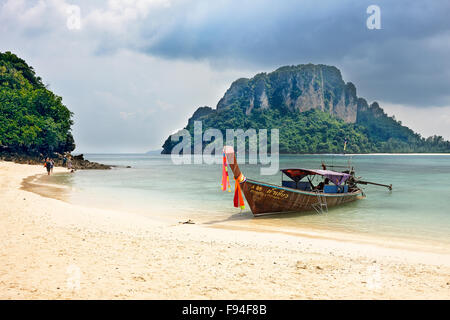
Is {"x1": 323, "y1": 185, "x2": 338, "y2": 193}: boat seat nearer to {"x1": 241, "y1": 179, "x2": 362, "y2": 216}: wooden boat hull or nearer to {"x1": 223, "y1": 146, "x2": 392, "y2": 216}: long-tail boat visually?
{"x1": 223, "y1": 146, "x2": 392, "y2": 216}: long-tail boat

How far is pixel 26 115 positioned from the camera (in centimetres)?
5391

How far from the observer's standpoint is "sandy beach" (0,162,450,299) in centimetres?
556

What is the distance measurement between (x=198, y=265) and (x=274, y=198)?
383 inches

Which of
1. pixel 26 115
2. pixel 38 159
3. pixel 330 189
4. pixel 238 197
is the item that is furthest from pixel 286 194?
pixel 38 159

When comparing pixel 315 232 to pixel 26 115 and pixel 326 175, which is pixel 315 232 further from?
pixel 26 115

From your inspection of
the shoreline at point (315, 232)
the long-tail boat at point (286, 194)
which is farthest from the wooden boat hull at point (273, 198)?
the shoreline at point (315, 232)

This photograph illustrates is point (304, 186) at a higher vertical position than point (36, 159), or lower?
lower

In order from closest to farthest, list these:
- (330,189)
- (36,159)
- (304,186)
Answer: (330,189) < (304,186) < (36,159)

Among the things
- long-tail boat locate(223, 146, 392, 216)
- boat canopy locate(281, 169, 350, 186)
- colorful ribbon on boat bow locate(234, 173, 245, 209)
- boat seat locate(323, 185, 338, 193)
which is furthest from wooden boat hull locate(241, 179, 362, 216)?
boat canopy locate(281, 169, 350, 186)

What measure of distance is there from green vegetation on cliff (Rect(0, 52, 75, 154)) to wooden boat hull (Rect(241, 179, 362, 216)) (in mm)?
48456

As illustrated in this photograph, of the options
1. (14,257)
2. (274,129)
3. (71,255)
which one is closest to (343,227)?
(71,255)

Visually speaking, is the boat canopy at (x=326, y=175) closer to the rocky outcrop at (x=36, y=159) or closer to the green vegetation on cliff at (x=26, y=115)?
the rocky outcrop at (x=36, y=159)

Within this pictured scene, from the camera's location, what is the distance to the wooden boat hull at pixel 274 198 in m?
15.7
